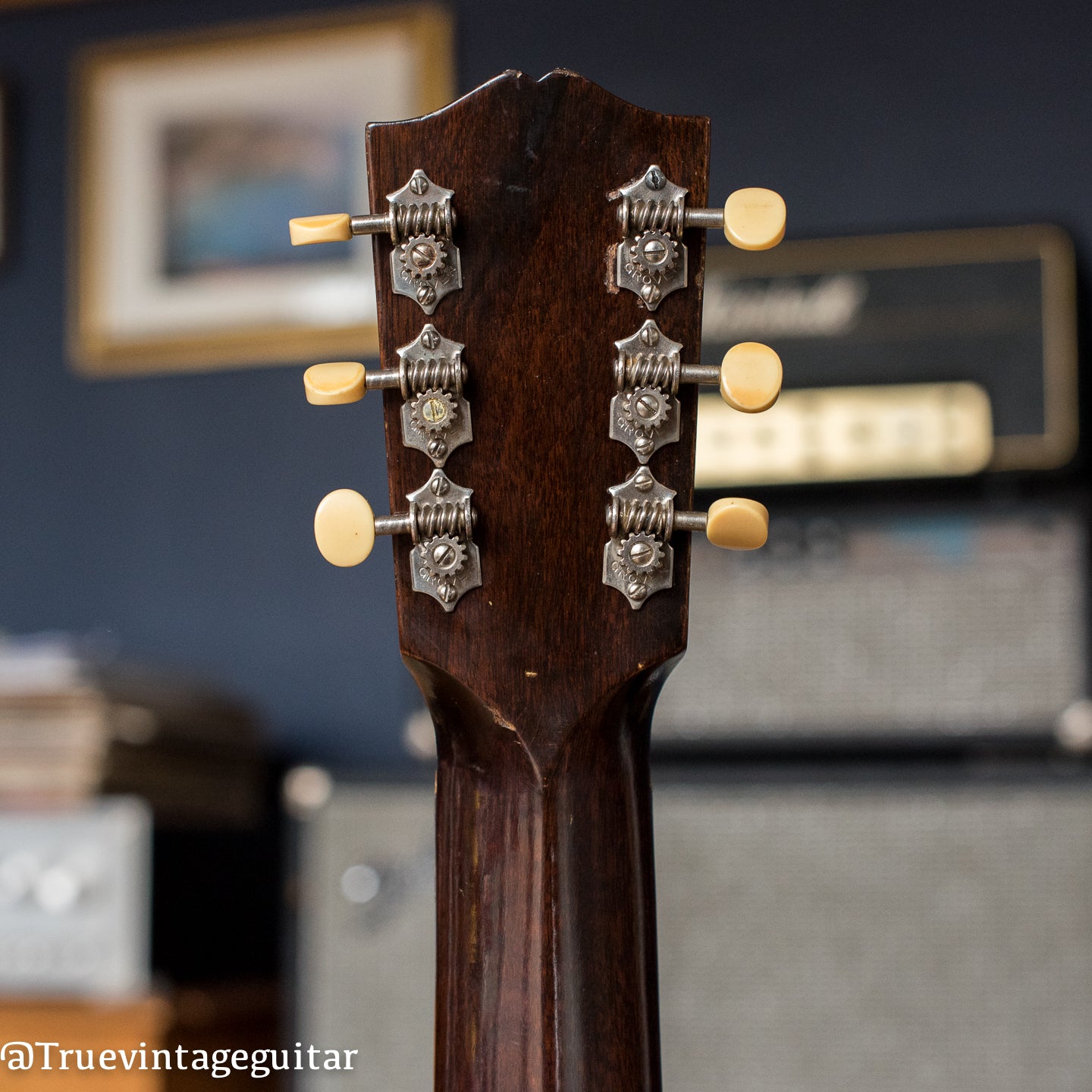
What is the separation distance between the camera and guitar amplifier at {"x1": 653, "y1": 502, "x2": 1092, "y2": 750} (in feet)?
4.48

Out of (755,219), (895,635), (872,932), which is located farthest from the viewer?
(895,635)

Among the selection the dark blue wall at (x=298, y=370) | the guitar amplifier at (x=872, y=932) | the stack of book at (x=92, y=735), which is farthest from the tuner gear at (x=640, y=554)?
the dark blue wall at (x=298, y=370)

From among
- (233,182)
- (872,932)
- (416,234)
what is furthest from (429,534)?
(233,182)

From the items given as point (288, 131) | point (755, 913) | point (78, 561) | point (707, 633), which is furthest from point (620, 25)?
point (755, 913)

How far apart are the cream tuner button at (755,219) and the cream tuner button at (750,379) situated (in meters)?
0.04

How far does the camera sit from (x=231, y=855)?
1.76m

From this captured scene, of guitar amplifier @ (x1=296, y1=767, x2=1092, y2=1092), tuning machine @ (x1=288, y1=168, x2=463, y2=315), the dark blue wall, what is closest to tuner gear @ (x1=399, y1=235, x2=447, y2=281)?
tuning machine @ (x1=288, y1=168, x2=463, y2=315)

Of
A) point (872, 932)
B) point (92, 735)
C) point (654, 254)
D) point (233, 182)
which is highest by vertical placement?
point (233, 182)

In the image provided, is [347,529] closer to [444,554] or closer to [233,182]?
[444,554]

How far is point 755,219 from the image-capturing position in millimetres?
543

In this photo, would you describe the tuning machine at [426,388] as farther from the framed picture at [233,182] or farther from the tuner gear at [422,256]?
the framed picture at [233,182]

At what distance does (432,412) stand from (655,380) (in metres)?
0.08

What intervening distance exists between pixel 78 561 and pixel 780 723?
3.12 feet

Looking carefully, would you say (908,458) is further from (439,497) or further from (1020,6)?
(439,497)
